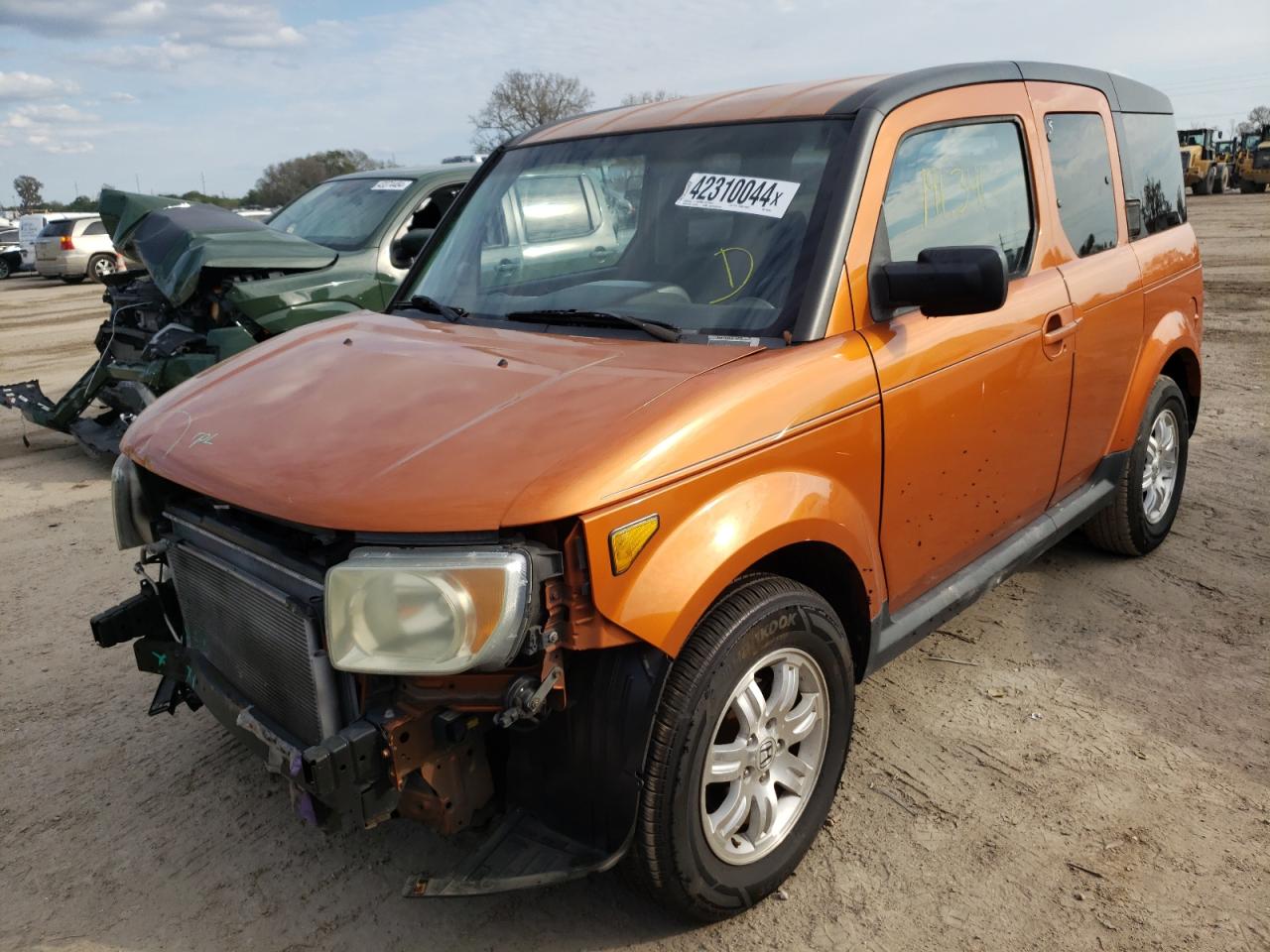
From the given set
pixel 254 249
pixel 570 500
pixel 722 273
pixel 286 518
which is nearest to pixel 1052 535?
pixel 722 273

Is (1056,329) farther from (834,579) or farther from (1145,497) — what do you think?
(1145,497)

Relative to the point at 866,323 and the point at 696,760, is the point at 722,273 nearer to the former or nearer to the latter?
the point at 866,323

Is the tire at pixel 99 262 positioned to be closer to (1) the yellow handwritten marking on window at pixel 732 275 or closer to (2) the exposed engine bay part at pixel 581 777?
Answer: (1) the yellow handwritten marking on window at pixel 732 275

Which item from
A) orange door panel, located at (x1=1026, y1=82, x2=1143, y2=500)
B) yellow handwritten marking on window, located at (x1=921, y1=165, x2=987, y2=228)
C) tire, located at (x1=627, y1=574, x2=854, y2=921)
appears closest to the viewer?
tire, located at (x1=627, y1=574, x2=854, y2=921)

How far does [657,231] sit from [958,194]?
3.25 feet

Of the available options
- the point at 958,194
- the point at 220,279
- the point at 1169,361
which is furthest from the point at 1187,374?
the point at 220,279

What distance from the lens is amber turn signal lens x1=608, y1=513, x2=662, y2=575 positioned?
2039 millimetres

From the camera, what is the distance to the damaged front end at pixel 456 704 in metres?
2.00

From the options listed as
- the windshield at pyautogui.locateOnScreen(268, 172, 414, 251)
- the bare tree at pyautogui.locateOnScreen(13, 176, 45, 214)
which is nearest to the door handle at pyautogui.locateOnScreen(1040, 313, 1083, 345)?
the windshield at pyautogui.locateOnScreen(268, 172, 414, 251)

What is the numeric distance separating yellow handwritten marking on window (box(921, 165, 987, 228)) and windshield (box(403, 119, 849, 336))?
1.26ft

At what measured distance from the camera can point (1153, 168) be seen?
172 inches

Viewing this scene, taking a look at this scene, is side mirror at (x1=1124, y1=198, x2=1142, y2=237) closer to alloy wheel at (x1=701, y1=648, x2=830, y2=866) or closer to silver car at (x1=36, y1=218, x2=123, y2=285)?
alloy wheel at (x1=701, y1=648, x2=830, y2=866)

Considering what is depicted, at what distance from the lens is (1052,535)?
147 inches

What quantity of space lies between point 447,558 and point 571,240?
1590 mm
